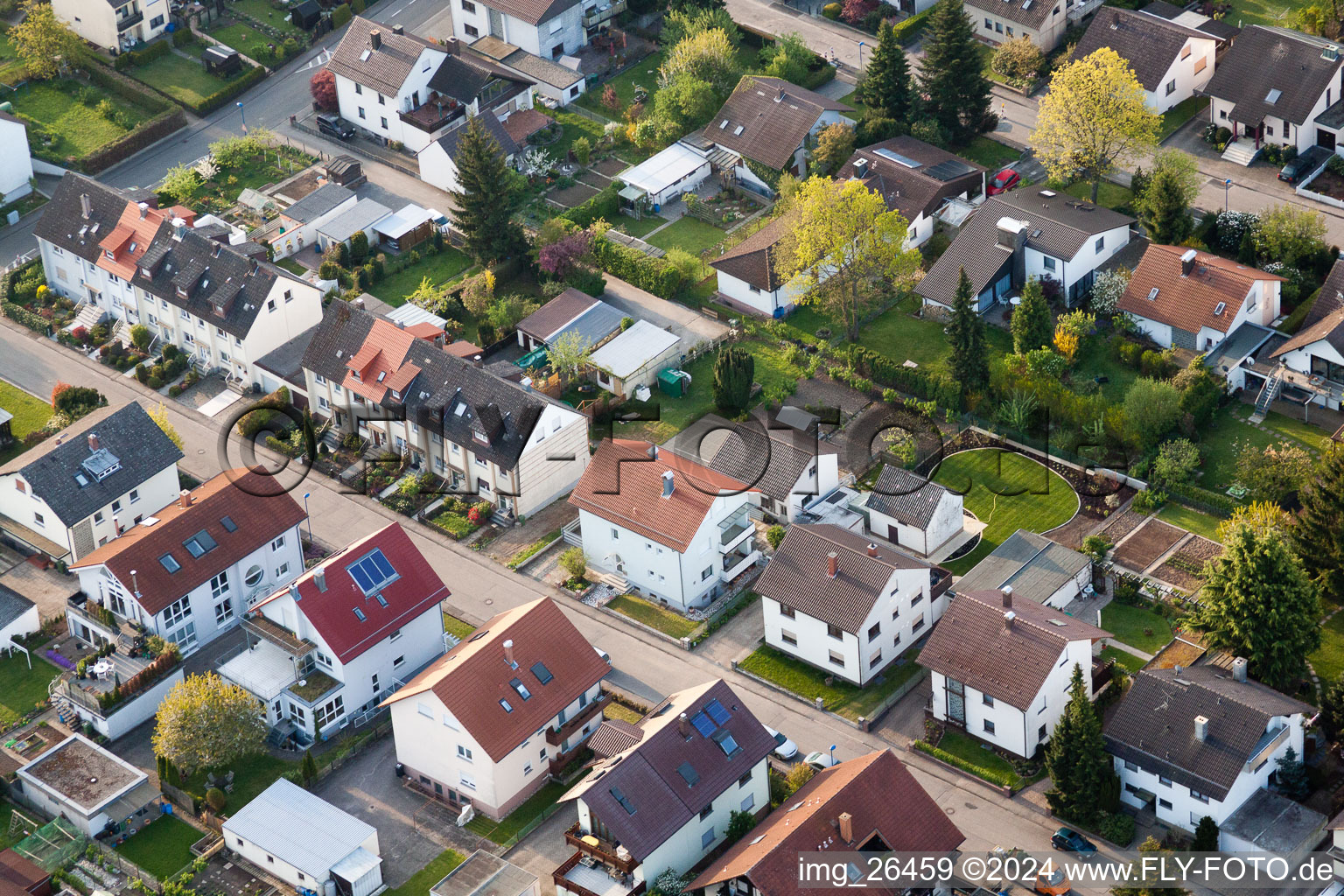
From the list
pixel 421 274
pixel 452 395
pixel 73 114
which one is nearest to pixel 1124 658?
pixel 452 395

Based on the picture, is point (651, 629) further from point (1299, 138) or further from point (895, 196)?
point (1299, 138)

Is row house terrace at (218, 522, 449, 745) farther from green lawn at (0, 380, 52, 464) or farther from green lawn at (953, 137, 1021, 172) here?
green lawn at (953, 137, 1021, 172)

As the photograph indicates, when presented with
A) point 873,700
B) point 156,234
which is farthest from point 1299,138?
point 156,234

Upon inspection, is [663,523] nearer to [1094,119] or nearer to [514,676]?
[514,676]

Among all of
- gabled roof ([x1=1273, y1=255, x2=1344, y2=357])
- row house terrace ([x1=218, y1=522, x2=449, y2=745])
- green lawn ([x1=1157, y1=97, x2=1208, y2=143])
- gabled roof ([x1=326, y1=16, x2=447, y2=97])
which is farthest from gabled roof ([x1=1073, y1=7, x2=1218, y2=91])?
row house terrace ([x1=218, y1=522, x2=449, y2=745])

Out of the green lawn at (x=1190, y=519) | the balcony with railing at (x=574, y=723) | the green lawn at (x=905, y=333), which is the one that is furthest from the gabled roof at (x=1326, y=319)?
the balcony with railing at (x=574, y=723)
